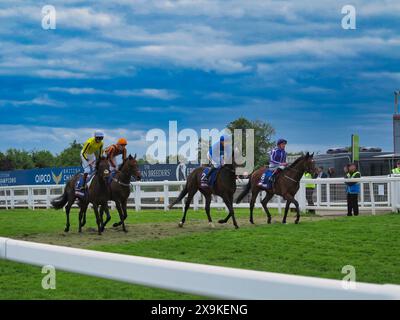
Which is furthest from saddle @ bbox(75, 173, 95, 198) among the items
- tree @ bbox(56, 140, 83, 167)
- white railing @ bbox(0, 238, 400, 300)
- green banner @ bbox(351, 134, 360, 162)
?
tree @ bbox(56, 140, 83, 167)

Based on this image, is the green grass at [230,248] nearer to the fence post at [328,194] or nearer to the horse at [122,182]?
the horse at [122,182]

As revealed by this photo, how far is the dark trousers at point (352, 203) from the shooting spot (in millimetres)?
20344

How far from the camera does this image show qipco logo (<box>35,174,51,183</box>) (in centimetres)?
4056

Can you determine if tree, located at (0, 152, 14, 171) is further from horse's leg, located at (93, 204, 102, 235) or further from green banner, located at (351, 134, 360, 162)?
horse's leg, located at (93, 204, 102, 235)

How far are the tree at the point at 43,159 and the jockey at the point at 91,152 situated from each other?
67.5 meters

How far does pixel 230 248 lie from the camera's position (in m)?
12.2

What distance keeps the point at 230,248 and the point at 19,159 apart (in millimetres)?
77857

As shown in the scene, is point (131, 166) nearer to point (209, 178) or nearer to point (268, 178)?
point (209, 178)
